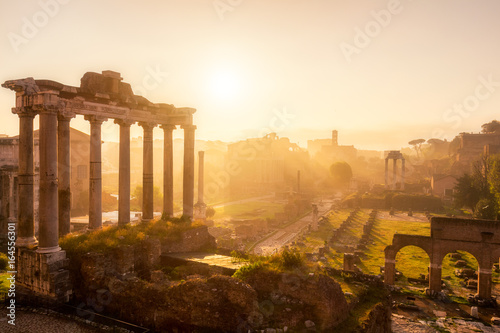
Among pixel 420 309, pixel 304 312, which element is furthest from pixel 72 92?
pixel 420 309

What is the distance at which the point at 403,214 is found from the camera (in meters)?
49.0

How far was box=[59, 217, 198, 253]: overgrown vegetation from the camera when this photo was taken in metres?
11.5

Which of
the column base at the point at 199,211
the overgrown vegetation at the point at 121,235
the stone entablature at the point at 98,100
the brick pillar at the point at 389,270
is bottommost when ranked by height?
the brick pillar at the point at 389,270

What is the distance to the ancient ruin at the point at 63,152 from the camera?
1085cm

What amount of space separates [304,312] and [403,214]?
44.8 metres

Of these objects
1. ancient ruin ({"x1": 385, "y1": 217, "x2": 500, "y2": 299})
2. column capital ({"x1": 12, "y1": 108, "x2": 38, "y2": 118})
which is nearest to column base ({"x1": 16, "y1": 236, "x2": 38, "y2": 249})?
column capital ({"x1": 12, "y1": 108, "x2": 38, "y2": 118})

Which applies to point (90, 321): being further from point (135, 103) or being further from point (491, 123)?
point (491, 123)

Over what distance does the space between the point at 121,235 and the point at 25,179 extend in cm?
380

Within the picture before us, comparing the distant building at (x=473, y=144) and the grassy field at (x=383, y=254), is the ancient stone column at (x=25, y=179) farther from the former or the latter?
the distant building at (x=473, y=144)

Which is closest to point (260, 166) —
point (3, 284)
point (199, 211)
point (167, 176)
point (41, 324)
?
point (199, 211)

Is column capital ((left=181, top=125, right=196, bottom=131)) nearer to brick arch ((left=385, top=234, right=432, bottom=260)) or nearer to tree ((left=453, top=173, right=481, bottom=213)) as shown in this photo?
brick arch ((left=385, top=234, right=432, bottom=260))

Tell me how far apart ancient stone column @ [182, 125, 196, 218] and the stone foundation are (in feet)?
23.3

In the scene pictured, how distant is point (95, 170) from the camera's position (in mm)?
13977

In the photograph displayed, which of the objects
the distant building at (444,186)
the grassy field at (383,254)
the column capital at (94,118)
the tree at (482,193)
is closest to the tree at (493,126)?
the distant building at (444,186)
